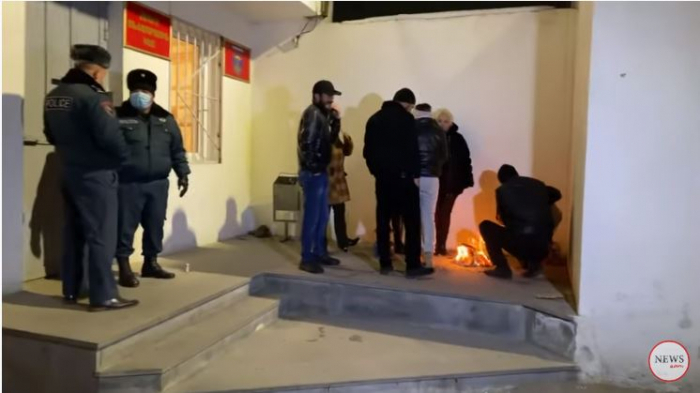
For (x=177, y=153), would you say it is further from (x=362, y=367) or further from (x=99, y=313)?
(x=362, y=367)

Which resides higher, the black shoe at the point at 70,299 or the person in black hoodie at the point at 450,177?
the person in black hoodie at the point at 450,177

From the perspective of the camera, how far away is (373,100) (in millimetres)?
6176

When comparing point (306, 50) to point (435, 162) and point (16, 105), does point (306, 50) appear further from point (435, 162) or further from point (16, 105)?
point (16, 105)

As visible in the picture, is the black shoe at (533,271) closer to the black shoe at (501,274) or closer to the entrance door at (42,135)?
the black shoe at (501,274)

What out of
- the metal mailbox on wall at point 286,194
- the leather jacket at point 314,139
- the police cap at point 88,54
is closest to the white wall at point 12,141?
the police cap at point 88,54

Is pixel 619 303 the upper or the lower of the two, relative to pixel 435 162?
lower

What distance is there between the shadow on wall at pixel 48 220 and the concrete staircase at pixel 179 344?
131cm

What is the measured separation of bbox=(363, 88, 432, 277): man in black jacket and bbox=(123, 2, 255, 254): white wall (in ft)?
6.70

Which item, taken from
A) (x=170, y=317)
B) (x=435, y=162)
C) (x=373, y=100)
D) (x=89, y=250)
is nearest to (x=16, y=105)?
(x=89, y=250)

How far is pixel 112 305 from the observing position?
3332mm

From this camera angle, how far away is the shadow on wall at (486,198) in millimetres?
5852

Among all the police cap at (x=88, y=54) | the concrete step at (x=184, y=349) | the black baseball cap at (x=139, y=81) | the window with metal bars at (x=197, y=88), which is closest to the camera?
the concrete step at (x=184, y=349)

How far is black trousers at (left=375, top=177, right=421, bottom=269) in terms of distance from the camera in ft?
14.3

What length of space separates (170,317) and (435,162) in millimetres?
2327
